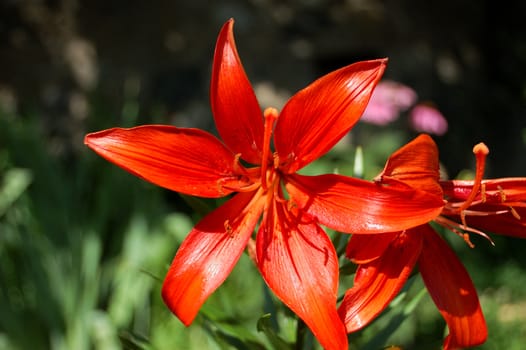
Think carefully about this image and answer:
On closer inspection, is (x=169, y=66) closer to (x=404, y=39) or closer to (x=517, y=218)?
(x=404, y=39)

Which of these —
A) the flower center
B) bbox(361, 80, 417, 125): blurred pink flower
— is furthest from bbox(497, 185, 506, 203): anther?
bbox(361, 80, 417, 125): blurred pink flower

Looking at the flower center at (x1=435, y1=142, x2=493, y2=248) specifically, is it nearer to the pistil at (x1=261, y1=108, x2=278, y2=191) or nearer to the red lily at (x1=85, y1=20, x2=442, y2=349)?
the red lily at (x1=85, y1=20, x2=442, y2=349)

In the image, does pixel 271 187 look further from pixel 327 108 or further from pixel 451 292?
pixel 451 292

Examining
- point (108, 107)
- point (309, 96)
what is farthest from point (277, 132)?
point (108, 107)

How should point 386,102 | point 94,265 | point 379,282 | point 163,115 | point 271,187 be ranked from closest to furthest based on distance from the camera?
point 379,282 → point 271,187 → point 94,265 → point 386,102 → point 163,115

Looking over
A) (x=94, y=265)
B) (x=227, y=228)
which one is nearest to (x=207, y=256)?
(x=227, y=228)

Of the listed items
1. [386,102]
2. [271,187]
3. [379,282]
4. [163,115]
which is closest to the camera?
[379,282]
